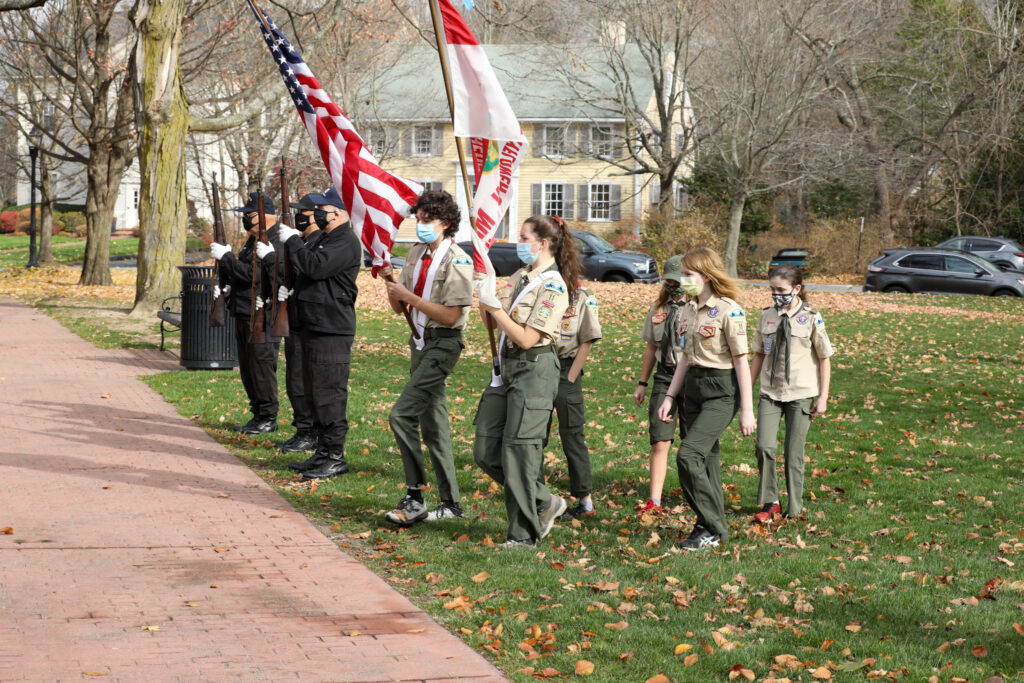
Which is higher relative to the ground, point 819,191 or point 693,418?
point 819,191

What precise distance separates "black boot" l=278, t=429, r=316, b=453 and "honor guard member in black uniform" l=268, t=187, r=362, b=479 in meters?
1.03

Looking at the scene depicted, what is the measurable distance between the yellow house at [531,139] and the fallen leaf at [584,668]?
3801 centimetres

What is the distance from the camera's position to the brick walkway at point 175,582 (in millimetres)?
4859

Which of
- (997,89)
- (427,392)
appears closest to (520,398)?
(427,392)

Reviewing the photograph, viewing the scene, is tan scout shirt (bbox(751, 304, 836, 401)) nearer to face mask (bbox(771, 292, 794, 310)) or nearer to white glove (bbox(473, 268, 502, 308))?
face mask (bbox(771, 292, 794, 310))

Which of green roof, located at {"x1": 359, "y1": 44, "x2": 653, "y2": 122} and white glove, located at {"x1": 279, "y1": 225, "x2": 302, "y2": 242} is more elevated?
green roof, located at {"x1": 359, "y1": 44, "x2": 653, "y2": 122}

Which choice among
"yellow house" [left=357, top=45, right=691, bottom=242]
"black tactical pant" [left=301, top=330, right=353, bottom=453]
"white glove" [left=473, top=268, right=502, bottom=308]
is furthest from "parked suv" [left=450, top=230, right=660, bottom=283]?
"white glove" [left=473, top=268, right=502, bottom=308]

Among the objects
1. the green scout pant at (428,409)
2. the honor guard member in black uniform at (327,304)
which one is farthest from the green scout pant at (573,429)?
the honor guard member in black uniform at (327,304)

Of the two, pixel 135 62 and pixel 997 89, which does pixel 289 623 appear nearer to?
pixel 135 62

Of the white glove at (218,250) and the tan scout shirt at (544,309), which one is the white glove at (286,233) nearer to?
the white glove at (218,250)

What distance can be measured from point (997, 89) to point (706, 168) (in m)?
10.2

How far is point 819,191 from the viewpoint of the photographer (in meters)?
46.6

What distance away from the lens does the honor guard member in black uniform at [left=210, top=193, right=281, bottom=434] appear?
31.3 ft

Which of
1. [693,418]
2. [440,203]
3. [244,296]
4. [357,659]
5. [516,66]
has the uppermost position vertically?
[516,66]
